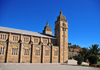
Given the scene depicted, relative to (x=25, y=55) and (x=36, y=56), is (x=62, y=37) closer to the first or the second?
(x=36, y=56)

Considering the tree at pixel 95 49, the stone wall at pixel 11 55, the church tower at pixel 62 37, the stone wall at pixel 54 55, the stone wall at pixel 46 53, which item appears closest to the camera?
the stone wall at pixel 11 55

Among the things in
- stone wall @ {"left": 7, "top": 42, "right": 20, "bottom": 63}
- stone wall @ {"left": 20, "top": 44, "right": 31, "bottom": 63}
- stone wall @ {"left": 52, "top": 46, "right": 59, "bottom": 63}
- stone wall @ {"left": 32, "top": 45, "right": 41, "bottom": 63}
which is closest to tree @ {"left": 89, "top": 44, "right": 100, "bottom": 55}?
stone wall @ {"left": 52, "top": 46, "right": 59, "bottom": 63}

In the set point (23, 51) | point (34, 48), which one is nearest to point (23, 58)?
point (23, 51)

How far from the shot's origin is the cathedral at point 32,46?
27844mm

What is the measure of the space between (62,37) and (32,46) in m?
12.0

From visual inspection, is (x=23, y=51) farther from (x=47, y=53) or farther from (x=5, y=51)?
(x=47, y=53)

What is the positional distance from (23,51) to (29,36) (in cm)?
595

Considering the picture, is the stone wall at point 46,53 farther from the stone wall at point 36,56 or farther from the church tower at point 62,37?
the church tower at point 62,37

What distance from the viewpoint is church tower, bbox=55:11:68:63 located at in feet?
116

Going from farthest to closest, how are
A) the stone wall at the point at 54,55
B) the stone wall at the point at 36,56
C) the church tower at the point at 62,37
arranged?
the church tower at the point at 62,37
the stone wall at the point at 54,55
the stone wall at the point at 36,56

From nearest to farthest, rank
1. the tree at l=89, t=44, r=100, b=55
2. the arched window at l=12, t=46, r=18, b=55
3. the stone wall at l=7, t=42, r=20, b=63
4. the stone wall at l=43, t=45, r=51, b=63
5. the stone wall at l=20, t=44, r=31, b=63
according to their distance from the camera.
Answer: the stone wall at l=7, t=42, r=20, b=63 → the arched window at l=12, t=46, r=18, b=55 → the stone wall at l=20, t=44, r=31, b=63 → the stone wall at l=43, t=45, r=51, b=63 → the tree at l=89, t=44, r=100, b=55

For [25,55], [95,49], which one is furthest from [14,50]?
[95,49]

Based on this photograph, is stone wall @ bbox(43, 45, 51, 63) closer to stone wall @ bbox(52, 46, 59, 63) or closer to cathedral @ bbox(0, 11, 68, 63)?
cathedral @ bbox(0, 11, 68, 63)

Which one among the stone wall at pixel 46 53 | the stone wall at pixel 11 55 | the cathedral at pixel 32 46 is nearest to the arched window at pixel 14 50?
the cathedral at pixel 32 46
